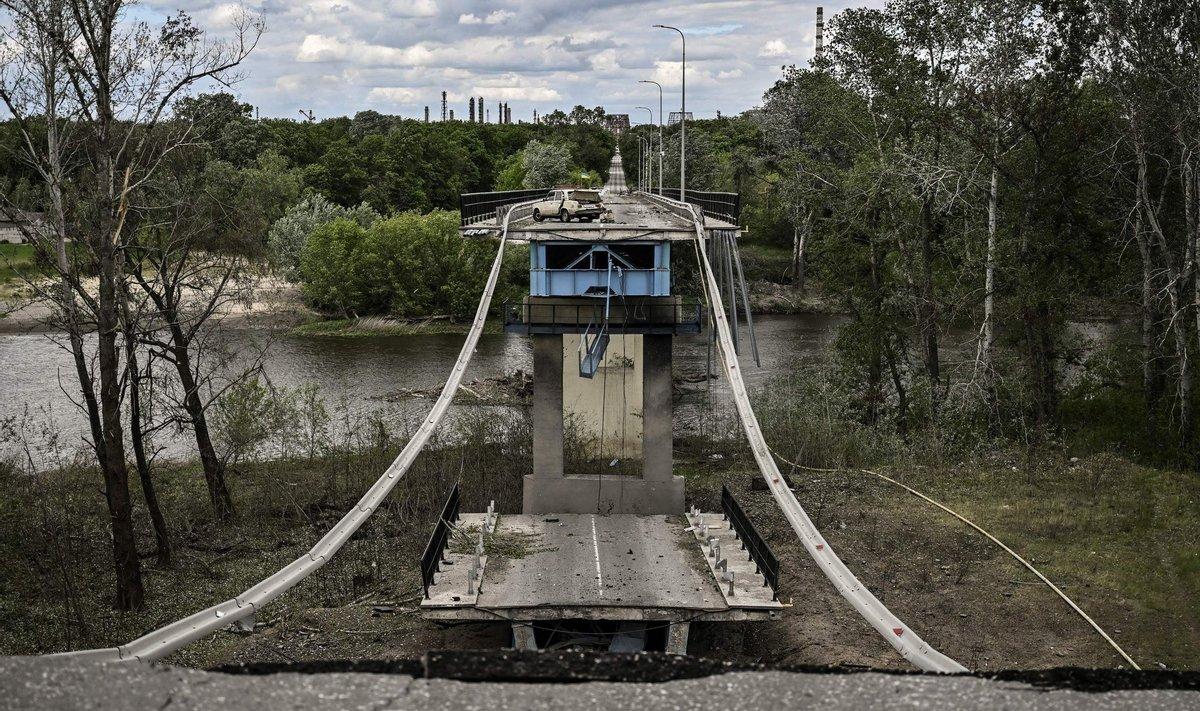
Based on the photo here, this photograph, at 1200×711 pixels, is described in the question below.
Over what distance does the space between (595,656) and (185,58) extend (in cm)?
1742

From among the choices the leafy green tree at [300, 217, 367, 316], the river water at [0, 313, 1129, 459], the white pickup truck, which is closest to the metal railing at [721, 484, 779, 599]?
the white pickup truck

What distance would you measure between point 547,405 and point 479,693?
65.4ft

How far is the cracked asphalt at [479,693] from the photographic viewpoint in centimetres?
352

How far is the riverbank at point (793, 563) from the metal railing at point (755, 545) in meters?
1.14

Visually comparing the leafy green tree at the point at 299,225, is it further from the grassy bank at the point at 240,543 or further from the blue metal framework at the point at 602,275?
the blue metal framework at the point at 602,275

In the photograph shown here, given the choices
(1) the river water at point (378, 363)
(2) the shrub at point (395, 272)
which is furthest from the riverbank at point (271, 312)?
(1) the river water at point (378, 363)

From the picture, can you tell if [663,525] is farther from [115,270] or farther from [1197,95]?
[1197,95]

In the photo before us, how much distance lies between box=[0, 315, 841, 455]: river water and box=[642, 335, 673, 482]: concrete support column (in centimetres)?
1587

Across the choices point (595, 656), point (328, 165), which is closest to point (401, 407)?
point (595, 656)

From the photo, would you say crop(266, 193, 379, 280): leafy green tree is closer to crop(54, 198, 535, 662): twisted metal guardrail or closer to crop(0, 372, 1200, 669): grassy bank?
crop(0, 372, 1200, 669): grassy bank

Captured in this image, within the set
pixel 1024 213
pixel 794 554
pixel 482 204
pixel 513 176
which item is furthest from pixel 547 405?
pixel 513 176

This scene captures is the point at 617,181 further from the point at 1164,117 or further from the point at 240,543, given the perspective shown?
the point at 240,543

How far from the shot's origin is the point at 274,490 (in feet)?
93.4

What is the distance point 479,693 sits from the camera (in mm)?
3648
